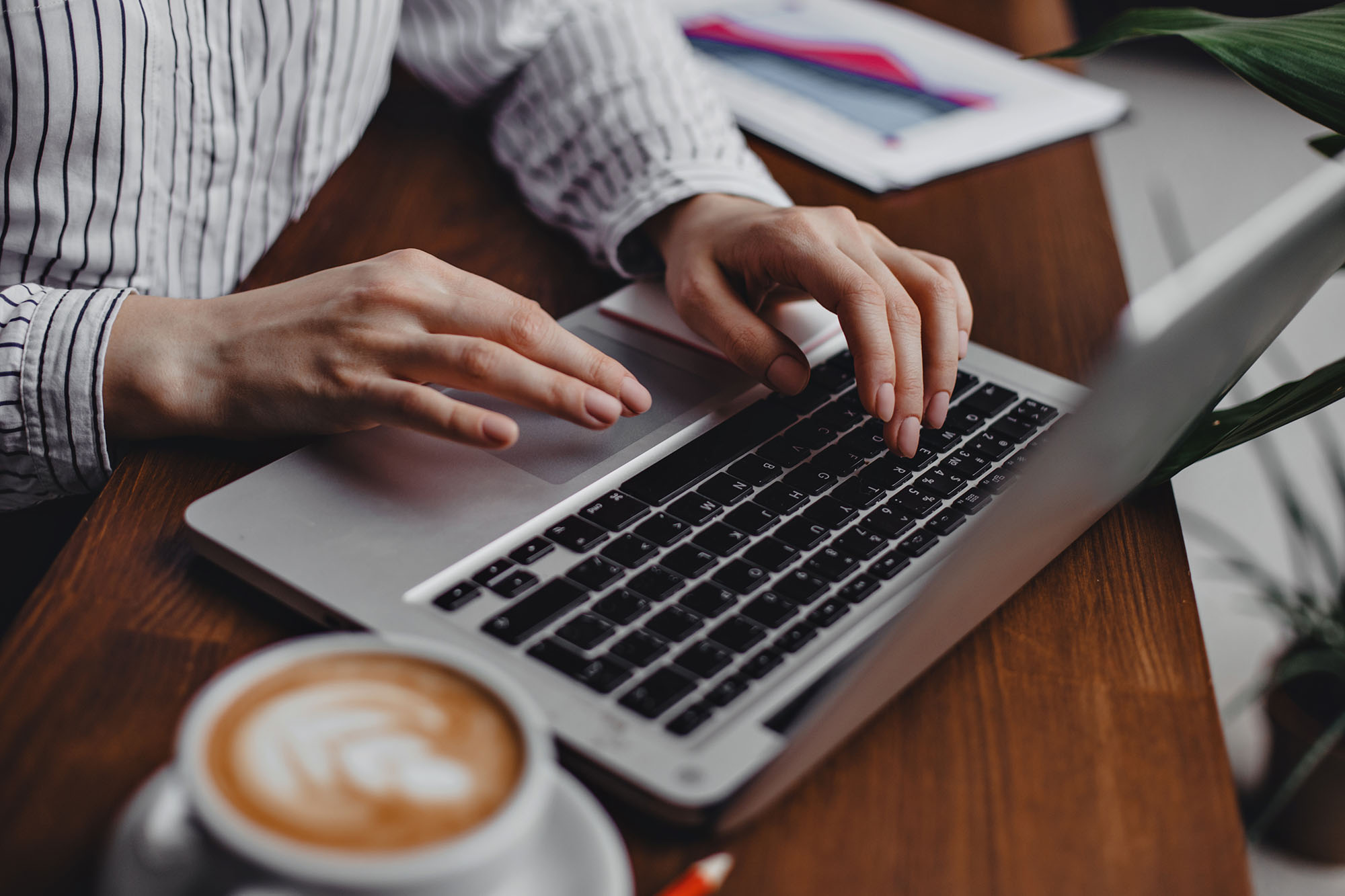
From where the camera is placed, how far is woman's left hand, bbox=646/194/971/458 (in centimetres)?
52

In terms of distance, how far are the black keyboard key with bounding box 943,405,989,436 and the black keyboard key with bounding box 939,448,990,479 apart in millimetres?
20

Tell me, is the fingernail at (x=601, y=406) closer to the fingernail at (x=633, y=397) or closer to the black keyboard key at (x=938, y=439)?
the fingernail at (x=633, y=397)

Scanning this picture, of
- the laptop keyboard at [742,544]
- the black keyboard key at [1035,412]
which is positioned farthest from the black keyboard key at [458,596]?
the black keyboard key at [1035,412]

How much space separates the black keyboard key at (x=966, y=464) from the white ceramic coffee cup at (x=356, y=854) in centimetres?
30

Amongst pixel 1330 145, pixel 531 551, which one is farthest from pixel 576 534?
pixel 1330 145

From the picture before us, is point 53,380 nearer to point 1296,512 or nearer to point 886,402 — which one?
point 886,402

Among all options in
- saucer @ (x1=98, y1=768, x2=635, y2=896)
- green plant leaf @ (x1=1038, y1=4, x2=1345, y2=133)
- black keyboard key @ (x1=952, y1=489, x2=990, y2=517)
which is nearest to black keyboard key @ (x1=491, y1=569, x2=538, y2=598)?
saucer @ (x1=98, y1=768, x2=635, y2=896)

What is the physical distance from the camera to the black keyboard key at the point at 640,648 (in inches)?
14.4

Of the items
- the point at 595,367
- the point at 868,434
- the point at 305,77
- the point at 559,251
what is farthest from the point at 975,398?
the point at 305,77

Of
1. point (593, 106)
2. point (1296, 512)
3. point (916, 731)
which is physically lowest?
point (1296, 512)

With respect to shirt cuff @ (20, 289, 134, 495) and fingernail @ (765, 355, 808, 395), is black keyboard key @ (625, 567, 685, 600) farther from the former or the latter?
shirt cuff @ (20, 289, 134, 495)

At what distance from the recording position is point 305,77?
0.69 meters

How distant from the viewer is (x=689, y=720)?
342 millimetres

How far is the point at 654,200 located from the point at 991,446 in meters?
0.30
